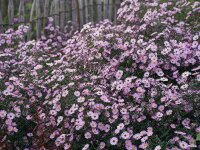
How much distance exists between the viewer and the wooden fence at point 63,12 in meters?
5.35

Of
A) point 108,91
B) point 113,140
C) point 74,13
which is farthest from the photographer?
point 74,13

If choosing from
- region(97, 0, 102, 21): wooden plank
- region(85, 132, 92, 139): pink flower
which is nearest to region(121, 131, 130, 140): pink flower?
region(85, 132, 92, 139): pink flower

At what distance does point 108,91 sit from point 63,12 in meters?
2.17

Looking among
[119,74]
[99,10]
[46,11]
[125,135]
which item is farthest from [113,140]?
[99,10]

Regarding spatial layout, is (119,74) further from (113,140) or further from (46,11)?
(46,11)

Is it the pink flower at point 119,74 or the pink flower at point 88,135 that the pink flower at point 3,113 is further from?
the pink flower at point 119,74

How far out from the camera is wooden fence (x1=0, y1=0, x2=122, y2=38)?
535cm

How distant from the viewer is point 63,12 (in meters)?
5.63

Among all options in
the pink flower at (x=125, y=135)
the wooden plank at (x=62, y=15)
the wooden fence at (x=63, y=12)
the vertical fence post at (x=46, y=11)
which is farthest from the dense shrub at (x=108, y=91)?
the wooden plank at (x=62, y=15)

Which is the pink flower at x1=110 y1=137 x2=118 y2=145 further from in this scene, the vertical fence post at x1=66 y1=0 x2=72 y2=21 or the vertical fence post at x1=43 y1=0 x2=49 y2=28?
the vertical fence post at x1=66 y1=0 x2=72 y2=21

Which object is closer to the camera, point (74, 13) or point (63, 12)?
point (63, 12)

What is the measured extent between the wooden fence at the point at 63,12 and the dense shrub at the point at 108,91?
2.17 ft

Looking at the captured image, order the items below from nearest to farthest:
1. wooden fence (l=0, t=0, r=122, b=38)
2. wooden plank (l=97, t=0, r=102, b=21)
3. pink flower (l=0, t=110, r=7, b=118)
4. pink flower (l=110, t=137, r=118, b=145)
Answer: pink flower (l=110, t=137, r=118, b=145)
pink flower (l=0, t=110, r=7, b=118)
wooden fence (l=0, t=0, r=122, b=38)
wooden plank (l=97, t=0, r=102, b=21)

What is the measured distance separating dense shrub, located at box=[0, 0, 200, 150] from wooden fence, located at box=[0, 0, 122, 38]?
662 mm
